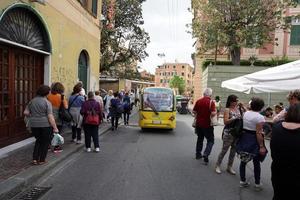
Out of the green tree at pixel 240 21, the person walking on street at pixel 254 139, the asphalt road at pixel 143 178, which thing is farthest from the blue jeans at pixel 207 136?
the green tree at pixel 240 21

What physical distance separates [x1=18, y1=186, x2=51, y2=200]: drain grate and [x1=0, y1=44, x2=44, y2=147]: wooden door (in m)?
3.29

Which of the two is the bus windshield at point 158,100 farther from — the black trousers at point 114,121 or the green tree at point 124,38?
the green tree at point 124,38

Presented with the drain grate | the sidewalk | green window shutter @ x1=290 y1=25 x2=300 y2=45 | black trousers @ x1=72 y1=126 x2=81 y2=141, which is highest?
green window shutter @ x1=290 y1=25 x2=300 y2=45

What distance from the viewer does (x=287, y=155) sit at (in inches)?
156

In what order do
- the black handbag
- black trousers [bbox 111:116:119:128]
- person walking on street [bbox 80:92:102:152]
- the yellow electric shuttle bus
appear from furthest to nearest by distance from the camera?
black trousers [bbox 111:116:119:128] < the yellow electric shuttle bus < person walking on street [bbox 80:92:102:152] < the black handbag

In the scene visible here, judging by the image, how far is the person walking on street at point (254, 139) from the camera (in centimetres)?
647

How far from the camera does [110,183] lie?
6.74 m

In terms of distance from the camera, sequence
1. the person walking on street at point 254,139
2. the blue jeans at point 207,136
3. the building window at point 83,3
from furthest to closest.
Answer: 1. the building window at point 83,3
2. the blue jeans at point 207,136
3. the person walking on street at point 254,139

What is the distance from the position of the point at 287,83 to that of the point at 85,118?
16.7ft

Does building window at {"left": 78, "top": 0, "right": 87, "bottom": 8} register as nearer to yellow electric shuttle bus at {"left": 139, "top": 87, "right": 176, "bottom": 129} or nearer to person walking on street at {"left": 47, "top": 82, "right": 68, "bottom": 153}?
yellow electric shuttle bus at {"left": 139, "top": 87, "right": 176, "bottom": 129}

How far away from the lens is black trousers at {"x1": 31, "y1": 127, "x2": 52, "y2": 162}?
24.7 ft

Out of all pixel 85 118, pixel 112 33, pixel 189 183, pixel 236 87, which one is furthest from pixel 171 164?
pixel 112 33

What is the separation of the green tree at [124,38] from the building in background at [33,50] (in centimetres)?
2026

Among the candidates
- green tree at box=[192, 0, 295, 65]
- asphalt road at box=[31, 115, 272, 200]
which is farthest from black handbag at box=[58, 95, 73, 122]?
green tree at box=[192, 0, 295, 65]
